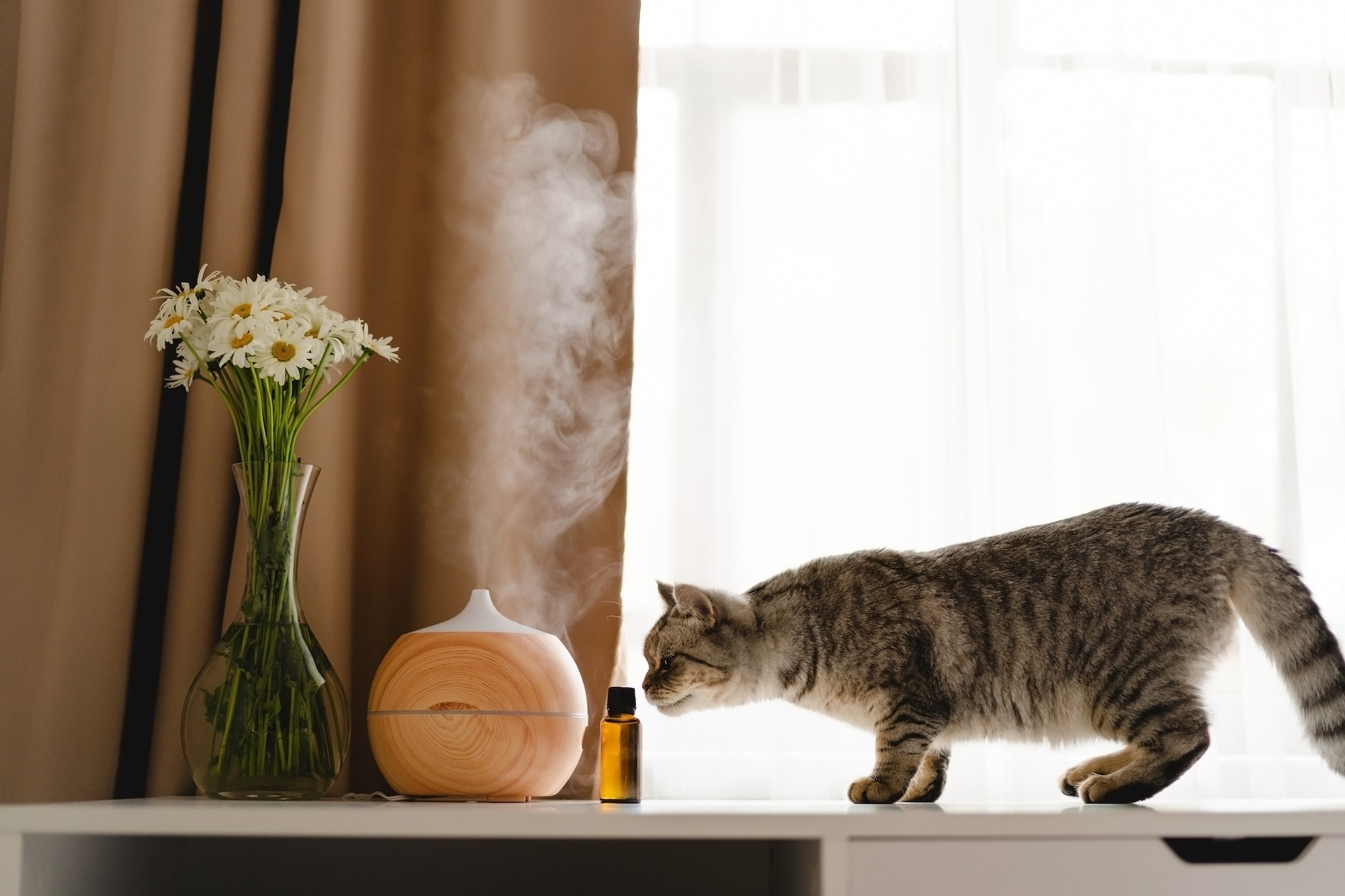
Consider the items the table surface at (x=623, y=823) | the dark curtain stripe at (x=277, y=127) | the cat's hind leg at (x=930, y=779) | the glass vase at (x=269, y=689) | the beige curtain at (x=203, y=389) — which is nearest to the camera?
the table surface at (x=623, y=823)

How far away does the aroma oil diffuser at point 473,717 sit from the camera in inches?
44.3

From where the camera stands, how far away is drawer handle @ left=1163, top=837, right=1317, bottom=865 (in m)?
0.97

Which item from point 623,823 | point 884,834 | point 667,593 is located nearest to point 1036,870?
point 884,834

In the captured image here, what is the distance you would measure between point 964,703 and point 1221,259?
2.69 ft

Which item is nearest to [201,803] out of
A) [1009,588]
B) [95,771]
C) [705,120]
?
[95,771]

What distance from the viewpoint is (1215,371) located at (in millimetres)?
1517

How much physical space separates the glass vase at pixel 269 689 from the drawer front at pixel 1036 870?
1.87 feet

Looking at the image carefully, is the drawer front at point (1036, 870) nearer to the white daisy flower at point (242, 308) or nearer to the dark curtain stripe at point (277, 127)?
the white daisy flower at point (242, 308)

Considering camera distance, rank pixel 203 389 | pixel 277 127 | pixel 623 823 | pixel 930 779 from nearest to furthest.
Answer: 1. pixel 623 823
2. pixel 930 779
3. pixel 203 389
4. pixel 277 127

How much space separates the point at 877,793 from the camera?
1.12 m

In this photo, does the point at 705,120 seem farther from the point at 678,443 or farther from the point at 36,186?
the point at 36,186

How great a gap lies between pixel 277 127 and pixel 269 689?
2.58 feet

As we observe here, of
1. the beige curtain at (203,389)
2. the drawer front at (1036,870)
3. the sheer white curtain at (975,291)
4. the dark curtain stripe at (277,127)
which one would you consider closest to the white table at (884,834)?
the drawer front at (1036,870)

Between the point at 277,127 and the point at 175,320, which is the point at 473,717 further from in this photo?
the point at 277,127
